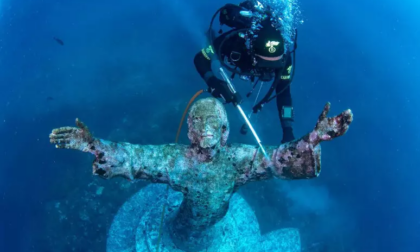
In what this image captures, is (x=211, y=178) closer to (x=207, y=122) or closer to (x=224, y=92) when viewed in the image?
(x=207, y=122)

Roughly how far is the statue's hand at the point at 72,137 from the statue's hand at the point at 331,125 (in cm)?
206

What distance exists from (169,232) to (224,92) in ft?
8.79

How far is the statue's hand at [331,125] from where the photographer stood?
7.19 feet

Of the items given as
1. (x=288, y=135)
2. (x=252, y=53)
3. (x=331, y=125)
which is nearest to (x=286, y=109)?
(x=288, y=135)

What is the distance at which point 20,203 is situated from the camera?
7203 millimetres

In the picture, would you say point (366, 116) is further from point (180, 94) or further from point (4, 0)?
point (4, 0)

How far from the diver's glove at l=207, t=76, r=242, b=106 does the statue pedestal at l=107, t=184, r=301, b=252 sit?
6.70ft

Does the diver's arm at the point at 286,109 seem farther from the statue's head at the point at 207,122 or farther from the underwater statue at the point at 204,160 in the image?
the statue's head at the point at 207,122

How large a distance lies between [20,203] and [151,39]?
7415mm

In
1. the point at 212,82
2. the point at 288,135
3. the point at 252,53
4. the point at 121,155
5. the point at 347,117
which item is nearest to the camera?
the point at 347,117

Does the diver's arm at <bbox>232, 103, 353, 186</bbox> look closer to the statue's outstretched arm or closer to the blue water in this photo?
the statue's outstretched arm

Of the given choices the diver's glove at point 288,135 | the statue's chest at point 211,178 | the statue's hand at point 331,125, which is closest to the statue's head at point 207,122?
the statue's chest at point 211,178

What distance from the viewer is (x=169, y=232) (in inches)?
189

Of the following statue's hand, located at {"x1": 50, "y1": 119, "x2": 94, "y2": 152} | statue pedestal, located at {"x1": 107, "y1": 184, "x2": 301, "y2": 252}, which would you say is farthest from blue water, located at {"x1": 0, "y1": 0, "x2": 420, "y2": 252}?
statue's hand, located at {"x1": 50, "y1": 119, "x2": 94, "y2": 152}
